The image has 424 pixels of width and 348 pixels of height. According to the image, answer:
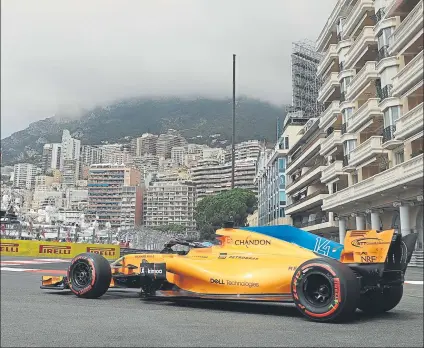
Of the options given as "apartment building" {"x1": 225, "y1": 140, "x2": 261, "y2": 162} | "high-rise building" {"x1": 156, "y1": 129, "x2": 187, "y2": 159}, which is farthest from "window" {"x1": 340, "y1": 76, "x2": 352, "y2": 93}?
"high-rise building" {"x1": 156, "y1": 129, "x2": 187, "y2": 159}

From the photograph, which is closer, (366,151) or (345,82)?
(366,151)

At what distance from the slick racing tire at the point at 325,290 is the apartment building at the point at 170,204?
5.20 feet

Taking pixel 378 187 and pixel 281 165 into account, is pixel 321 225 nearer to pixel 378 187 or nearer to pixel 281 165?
pixel 378 187

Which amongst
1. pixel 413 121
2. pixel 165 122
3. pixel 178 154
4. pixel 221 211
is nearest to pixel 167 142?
pixel 178 154

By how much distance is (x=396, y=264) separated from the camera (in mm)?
4402

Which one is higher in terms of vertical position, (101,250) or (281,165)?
(281,165)

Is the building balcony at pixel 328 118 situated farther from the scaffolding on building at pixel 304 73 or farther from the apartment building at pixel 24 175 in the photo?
the apartment building at pixel 24 175

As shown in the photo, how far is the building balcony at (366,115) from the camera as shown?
459 cm

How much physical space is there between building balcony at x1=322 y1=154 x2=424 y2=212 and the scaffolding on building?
3.85ft

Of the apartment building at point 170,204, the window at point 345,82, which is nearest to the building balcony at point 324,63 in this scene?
the window at point 345,82

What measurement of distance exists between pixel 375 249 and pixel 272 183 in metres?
2.26

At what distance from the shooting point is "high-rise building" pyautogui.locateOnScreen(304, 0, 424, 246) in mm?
2795

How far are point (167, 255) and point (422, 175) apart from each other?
380 centimetres

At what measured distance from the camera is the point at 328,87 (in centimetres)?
693
